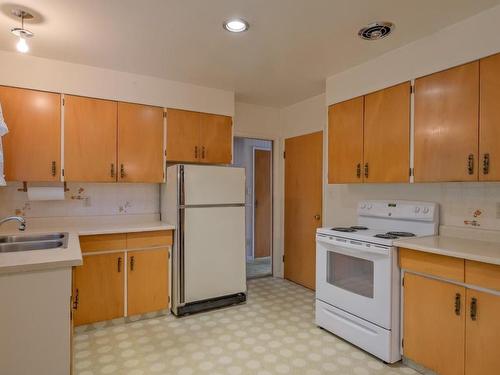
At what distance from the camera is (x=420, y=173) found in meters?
2.41

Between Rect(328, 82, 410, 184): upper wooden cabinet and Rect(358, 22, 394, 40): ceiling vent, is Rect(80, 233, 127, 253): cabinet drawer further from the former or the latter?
Rect(358, 22, 394, 40): ceiling vent

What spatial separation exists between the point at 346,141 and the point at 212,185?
138cm

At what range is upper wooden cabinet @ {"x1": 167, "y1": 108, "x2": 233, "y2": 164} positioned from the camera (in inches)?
135

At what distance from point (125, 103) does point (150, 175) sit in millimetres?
751

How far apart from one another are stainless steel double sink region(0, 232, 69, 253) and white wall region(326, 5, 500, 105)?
2.67 m

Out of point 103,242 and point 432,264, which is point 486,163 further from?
point 103,242

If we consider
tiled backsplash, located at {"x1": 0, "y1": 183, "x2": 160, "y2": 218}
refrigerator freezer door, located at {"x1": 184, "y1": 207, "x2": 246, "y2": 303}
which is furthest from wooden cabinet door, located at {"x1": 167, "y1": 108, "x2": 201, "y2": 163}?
refrigerator freezer door, located at {"x1": 184, "y1": 207, "x2": 246, "y2": 303}

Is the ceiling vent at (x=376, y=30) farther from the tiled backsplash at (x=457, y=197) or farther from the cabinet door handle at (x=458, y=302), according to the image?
the cabinet door handle at (x=458, y=302)

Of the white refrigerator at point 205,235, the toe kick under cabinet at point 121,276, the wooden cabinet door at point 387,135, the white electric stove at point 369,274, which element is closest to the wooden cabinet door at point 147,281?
the toe kick under cabinet at point 121,276

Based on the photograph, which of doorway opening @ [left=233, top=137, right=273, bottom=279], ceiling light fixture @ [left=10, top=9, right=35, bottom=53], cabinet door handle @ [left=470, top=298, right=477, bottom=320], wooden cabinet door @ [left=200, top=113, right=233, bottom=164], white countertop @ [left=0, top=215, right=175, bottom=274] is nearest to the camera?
white countertop @ [left=0, top=215, right=175, bottom=274]

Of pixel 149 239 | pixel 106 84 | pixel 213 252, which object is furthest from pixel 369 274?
pixel 106 84

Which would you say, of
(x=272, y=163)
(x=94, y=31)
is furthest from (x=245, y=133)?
(x=94, y=31)

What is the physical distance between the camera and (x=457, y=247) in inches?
81.0

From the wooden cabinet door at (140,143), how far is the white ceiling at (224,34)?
1.33 ft
